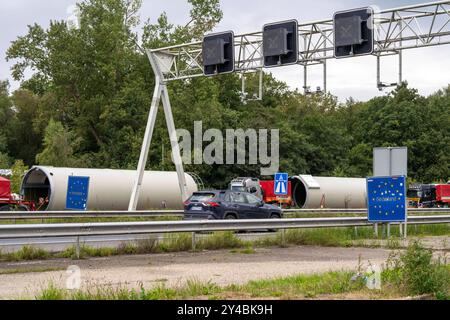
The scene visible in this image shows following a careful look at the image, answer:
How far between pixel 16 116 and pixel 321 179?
1922 inches

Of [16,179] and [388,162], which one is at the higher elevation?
[388,162]

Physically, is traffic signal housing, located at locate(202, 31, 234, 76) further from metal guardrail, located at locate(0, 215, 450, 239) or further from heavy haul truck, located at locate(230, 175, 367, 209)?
heavy haul truck, located at locate(230, 175, 367, 209)

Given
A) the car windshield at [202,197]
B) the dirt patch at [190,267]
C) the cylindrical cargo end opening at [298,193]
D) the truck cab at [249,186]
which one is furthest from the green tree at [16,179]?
the dirt patch at [190,267]

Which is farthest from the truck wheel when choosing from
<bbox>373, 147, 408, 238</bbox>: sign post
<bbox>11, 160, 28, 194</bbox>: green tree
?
<bbox>373, 147, 408, 238</bbox>: sign post

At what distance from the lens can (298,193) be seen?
52.1 meters

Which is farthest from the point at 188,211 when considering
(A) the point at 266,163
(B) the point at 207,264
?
(A) the point at 266,163

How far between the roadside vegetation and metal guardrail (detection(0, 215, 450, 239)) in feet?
14.7

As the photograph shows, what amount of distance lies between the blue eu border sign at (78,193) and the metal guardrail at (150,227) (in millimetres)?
Result: 10436

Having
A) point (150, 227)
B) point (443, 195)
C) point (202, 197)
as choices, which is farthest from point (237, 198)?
point (443, 195)

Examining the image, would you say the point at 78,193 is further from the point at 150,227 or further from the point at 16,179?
the point at 16,179

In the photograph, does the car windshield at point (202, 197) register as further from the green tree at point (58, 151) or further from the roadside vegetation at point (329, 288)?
the green tree at point (58, 151)

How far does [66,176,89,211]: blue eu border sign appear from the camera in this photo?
94.0 ft

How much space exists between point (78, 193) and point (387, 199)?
1266cm
